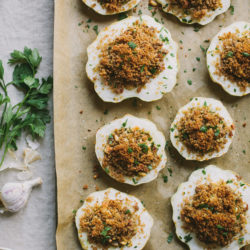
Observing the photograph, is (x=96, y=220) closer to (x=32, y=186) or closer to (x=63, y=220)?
(x=63, y=220)

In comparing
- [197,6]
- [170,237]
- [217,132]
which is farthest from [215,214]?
[197,6]

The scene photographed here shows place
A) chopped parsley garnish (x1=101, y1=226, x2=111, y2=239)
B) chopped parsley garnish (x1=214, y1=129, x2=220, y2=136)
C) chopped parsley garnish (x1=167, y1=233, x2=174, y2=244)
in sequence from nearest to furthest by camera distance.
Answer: chopped parsley garnish (x1=101, y1=226, x2=111, y2=239) → chopped parsley garnish (x1=214, y1=129, x2=220, y2=136) → chopped parsley garnish (x1=167, y1=233, x2=174, y2=244)

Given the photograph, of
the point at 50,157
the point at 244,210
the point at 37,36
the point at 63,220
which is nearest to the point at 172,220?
the point at 244,210

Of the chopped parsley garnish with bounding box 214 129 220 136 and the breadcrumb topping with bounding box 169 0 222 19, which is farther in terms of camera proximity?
the breadcrumb topping with bounding box 169 0 222 19

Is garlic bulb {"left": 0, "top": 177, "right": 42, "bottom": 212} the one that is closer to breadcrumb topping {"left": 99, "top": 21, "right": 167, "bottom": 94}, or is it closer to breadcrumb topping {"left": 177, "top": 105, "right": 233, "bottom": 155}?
breadcrumb topping {"left": 99, "top": 21, "right": 167, "bottom": 94}

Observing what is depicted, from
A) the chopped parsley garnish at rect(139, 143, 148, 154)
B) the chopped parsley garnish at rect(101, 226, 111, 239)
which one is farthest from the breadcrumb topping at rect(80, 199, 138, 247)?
the chopped parsley garnish at rect(139, 143, 148, 154)

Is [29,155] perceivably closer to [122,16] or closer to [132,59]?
[132,59]

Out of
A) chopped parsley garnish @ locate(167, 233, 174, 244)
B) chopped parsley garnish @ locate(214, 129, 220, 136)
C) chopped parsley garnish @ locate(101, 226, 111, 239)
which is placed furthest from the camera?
chopped parsley garnish @ locate(167, 233, 174, 244)

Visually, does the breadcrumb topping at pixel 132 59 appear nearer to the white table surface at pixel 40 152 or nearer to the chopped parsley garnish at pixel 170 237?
the white table surface at pixel 40 152
